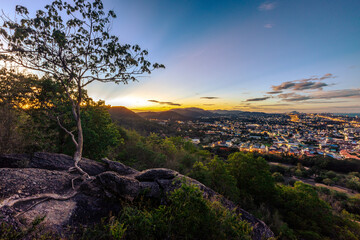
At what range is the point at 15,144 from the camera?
7.92m

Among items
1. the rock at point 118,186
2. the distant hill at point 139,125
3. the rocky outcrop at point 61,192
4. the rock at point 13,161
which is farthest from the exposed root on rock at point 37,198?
the distant hill at point 139,125

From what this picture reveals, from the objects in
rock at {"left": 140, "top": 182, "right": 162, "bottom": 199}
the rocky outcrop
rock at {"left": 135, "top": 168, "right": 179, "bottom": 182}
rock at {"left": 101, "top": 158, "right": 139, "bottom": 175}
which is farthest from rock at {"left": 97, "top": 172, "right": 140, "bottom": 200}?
rock at {"left": 101, "top": 158, "right": 139, "bottom": 175}

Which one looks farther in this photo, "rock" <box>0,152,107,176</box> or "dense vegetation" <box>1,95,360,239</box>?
"dense vegetation" <box>1,95,360,239</box>

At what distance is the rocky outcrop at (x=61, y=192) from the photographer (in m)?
4.21

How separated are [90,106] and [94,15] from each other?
8.43 meters

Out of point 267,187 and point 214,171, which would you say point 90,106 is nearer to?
point 214,171

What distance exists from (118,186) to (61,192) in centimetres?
232

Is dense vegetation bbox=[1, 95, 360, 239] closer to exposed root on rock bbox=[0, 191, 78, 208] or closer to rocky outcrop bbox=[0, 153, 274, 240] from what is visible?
rocky outcrop bbox=[0, 153, 274, 240]

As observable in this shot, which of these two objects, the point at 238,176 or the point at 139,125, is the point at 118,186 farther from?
the point at 139,125

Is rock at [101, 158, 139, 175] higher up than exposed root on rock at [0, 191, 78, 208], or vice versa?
exposed root on rock at [0, 191, 78, 208]

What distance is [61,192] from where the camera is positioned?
5.64 m

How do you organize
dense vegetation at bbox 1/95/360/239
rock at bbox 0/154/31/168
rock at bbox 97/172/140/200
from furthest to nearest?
dense vegetation at bbox 1/95/360/239 < rock at bbox 0/154/31/168 < rock at bbox 97/172/140/200

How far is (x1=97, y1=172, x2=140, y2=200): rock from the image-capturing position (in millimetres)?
5926

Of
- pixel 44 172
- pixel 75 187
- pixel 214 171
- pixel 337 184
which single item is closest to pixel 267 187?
pixel 214 171
